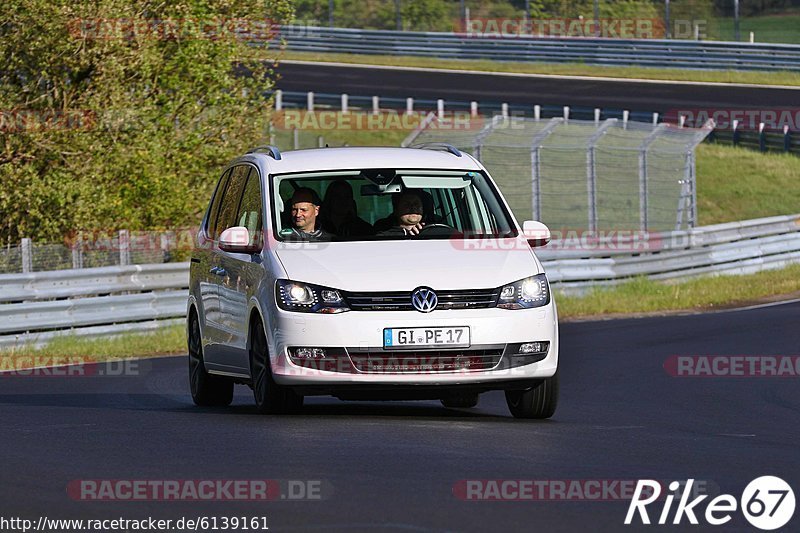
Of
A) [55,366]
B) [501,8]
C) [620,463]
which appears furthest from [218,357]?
[501,8]

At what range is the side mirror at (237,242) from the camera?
1085 centimetres

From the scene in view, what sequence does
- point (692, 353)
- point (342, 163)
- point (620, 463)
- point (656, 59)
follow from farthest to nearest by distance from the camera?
point (656, 59)
point (692, 353)
point (342, 163)
point (620, 463)

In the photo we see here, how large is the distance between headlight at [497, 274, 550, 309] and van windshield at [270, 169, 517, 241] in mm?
760

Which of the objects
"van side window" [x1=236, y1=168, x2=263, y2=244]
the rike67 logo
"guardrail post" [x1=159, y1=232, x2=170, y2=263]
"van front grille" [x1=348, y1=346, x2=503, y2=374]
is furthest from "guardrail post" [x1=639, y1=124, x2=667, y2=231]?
the rike67 logo

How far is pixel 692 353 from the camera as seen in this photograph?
17.5 meters

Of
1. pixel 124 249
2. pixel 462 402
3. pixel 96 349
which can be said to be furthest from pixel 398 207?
pixel 124 249

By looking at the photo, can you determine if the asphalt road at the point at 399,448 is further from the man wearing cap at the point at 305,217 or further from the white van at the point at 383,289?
the man wearing cap at the point at 305,217

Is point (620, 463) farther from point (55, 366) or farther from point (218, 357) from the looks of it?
point (55, 366)

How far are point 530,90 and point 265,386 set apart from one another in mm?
38344

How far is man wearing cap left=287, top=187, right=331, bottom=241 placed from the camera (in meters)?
10.9

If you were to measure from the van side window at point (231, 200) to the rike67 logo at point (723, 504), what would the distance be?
16.5 ft

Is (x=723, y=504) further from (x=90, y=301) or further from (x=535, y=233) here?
(x=90, y=301)

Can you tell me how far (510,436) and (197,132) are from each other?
1690cm

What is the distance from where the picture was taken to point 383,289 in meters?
10.1
